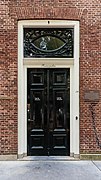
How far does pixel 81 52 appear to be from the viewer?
8.87 meters

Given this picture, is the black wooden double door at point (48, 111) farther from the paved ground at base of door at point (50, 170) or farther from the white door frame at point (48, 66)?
the paved ground at base of door at point (50, 170)

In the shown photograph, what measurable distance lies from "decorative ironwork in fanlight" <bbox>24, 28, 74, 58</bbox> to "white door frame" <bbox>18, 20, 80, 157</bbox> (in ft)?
0.64

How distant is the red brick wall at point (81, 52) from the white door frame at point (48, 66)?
0.13 metres

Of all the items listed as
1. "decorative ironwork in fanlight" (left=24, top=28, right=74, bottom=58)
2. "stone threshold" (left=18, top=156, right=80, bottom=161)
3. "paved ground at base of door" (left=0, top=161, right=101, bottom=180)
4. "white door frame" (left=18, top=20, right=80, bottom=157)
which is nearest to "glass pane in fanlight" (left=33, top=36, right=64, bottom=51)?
"decorative ironwork in fanlight" (left=24, top=28, right=74, bottom=58)

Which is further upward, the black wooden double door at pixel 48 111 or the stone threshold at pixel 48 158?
the black wooden double door at pixel 48 111

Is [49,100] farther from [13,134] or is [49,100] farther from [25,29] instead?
[25,29]

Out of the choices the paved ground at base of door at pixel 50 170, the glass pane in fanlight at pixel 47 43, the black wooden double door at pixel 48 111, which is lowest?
the paved ground at base of door at pixel 50 170

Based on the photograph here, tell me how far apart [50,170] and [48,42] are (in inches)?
149

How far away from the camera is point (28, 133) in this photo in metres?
9.05

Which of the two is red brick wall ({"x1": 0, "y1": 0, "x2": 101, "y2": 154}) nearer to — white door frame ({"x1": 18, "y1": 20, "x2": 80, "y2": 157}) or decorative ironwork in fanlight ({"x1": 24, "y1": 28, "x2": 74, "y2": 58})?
white door frame ({"x1": 18, "y1": 20, "x2": 80, "y2": 157})

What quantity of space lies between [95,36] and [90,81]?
1332 mm

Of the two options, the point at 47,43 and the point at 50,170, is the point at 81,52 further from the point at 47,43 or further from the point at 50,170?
the point at 50,170

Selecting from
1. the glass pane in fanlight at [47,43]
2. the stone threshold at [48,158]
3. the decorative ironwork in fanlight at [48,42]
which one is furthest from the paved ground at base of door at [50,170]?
the glass pane in fanlight at [47,43]

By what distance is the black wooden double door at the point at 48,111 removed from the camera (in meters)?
9.04
